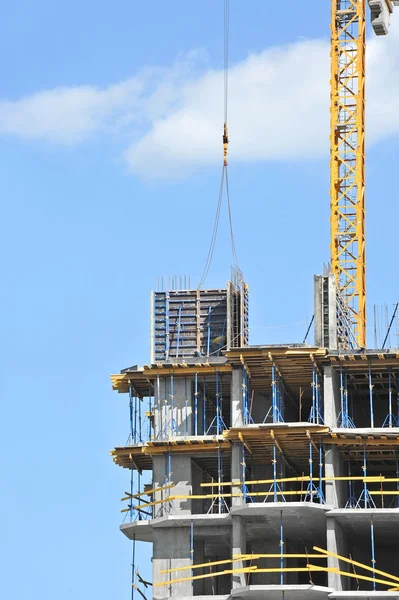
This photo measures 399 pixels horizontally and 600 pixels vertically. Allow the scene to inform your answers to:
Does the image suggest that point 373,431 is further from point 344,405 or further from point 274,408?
point 274,408

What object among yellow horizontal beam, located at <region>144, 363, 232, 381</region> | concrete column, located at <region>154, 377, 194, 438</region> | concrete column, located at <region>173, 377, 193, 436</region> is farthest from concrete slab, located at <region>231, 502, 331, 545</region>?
yellow horizontal beam, located at <region>144, 363, 232, 381</region>

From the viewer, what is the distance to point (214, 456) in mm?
93250

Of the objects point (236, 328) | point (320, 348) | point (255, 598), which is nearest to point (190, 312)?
point (236, 328)

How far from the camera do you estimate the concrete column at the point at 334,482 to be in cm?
8950

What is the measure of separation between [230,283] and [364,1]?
32126 millimetres

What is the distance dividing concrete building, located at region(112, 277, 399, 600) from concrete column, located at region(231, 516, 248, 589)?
70mm

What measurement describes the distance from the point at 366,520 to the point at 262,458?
691 centimetres

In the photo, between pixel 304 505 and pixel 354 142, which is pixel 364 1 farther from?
pixel 304 505

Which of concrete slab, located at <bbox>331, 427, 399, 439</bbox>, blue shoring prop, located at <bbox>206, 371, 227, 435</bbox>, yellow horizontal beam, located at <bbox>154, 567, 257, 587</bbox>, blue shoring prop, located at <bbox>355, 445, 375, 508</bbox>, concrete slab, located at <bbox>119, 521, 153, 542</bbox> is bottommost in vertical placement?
yellow horizontal beam, located at <bbox>154, 567, 257, 587</bbox>

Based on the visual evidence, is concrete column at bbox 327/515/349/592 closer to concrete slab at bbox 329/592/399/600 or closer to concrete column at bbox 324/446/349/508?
concrete slab at bbox 329/592/399/600

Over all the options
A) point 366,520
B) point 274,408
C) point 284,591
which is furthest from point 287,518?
point 274,408

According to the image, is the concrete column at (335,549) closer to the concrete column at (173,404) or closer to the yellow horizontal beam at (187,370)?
the concrete column at (173,404)

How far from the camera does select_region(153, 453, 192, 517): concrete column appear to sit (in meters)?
92.1

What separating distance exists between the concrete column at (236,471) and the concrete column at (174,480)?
2.74 metres
